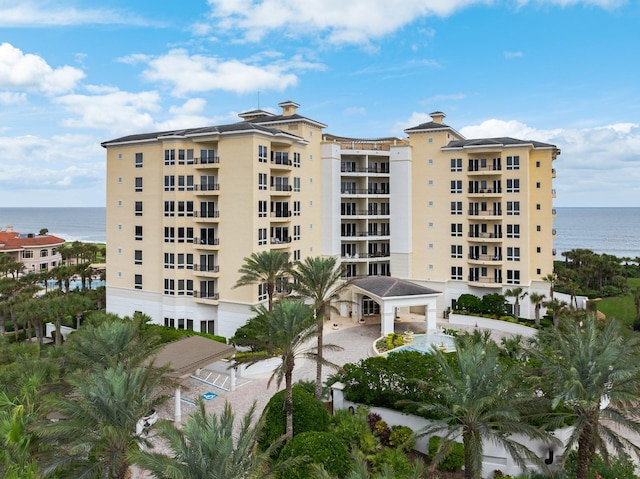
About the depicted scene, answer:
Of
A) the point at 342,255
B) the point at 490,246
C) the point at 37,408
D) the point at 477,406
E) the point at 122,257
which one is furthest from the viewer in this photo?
the point at 342,255

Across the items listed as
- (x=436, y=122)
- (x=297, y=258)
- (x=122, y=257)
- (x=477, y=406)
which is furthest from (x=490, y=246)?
(x=122, y=257)

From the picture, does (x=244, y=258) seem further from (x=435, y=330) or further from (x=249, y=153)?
(x=435, y=330)

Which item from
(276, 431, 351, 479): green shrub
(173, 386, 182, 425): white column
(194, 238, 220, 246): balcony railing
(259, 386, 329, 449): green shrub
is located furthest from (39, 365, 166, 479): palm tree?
(194, 238, 220, 246): balcony railing

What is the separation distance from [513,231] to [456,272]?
6358 mm

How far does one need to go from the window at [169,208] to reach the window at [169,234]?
45.3 inches

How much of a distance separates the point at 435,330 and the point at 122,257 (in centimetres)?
2778

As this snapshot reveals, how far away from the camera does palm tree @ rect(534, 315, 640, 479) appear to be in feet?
48.1

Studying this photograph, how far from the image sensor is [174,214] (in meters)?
37.0

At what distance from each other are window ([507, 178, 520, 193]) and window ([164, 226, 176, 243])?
29.7m

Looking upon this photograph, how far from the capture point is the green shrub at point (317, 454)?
15.7m

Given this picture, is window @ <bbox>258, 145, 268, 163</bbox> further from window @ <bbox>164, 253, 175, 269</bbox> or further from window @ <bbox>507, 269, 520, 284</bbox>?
window @ <bbox>507, 269, 520, 284</bbox>

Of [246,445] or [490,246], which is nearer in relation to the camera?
[246,445]

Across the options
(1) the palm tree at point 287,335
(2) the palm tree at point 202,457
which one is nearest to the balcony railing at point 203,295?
(1) the palm tree at point 287,335

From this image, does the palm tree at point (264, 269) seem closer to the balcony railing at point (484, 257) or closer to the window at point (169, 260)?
the window at point (169, 260)
